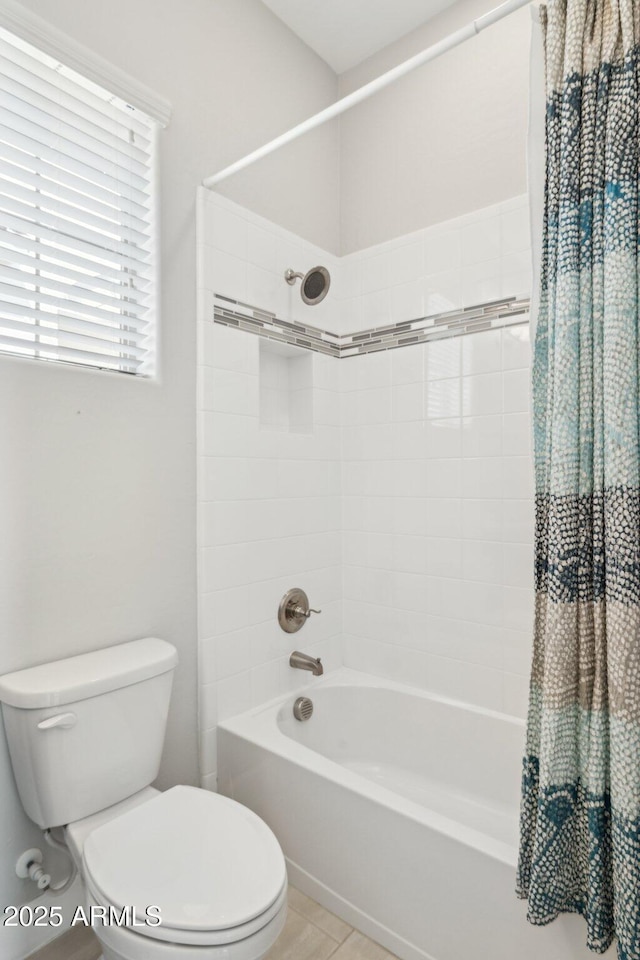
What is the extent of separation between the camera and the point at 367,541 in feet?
7.59

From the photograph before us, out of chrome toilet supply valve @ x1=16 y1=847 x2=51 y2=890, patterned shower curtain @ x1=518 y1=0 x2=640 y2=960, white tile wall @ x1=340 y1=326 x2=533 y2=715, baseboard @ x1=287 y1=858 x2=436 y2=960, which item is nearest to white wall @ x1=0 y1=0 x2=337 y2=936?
chrome toilet supply valve @ x1=16 y1=847 x2=51 y2=890

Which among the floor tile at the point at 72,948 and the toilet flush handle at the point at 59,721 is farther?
the floor tile at the point at 72,948

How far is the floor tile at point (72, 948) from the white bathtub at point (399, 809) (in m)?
0.50

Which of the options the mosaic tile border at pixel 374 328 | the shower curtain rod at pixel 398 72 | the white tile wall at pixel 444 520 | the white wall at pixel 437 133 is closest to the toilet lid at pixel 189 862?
the white tile wall at pixel 444 520

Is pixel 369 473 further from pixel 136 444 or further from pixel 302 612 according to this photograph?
pixel 136 444

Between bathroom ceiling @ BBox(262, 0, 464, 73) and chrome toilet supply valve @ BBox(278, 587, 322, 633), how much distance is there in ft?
7.27

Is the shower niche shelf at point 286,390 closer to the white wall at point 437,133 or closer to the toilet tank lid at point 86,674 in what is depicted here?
the white wall at point 437,133

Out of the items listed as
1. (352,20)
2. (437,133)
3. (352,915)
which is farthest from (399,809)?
(352,20)

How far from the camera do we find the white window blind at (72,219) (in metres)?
1.39

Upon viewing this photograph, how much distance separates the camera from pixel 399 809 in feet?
4.59

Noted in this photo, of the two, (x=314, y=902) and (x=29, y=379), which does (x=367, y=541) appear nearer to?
(x=314, y=902)

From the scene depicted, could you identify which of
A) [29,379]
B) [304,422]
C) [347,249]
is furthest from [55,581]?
[347,249]

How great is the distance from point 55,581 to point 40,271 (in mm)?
810

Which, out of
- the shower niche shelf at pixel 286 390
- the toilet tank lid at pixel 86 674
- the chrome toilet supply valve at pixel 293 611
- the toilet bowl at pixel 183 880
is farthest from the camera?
the shower niche shelf at pixel 286 390
